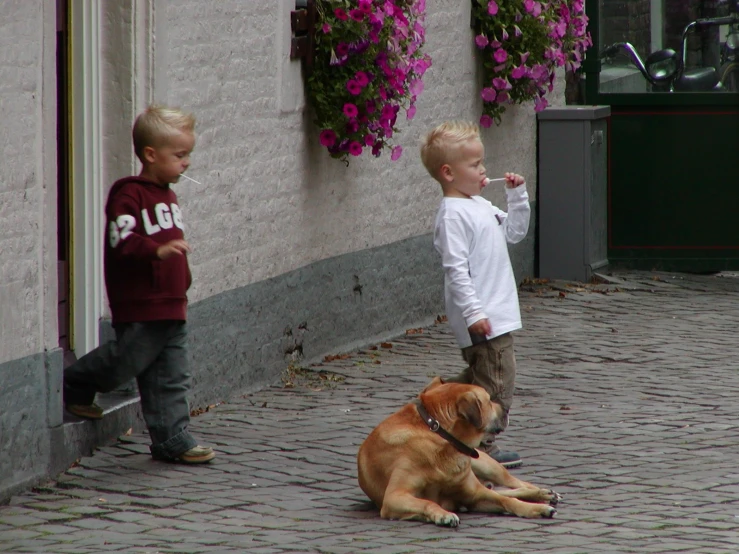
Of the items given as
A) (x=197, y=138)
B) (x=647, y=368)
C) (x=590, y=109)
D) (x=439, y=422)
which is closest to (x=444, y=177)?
(x=439, y=422)

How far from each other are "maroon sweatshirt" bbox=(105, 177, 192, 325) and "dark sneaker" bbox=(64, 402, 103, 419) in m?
0.42

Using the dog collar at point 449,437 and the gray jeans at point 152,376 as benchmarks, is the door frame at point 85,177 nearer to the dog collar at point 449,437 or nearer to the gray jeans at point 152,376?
the gray jeans at point 152,376

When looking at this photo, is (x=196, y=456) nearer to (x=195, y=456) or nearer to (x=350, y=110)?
(x=195, y=456)

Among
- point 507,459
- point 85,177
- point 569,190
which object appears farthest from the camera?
point 569,190

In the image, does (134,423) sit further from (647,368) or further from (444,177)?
(647,368)

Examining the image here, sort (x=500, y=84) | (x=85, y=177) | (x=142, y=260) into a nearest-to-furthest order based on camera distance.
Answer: (x=142, y=260), (x=85, y=177), (x=500, y=84)

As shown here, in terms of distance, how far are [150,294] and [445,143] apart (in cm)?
137

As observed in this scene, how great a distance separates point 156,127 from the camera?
19.8 feet

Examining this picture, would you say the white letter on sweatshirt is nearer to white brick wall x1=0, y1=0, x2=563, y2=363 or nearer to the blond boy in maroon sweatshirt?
the blond boy in maroon sweatshirt

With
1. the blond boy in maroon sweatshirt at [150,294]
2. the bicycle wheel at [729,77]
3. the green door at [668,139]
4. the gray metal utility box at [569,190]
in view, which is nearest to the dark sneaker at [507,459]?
the blond boy in maroon sweatshirt at [150,294]

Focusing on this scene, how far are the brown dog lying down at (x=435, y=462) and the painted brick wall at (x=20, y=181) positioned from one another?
57.2 inches

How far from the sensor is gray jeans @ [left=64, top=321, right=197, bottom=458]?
6.11m

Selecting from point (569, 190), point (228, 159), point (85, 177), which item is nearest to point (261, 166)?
point (228, 159)

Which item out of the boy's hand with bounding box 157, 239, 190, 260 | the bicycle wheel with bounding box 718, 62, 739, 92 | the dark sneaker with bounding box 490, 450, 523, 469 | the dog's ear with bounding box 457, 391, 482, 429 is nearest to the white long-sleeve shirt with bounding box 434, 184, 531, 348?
the dark sneaker with bounding box 490, 450, 523, 469
